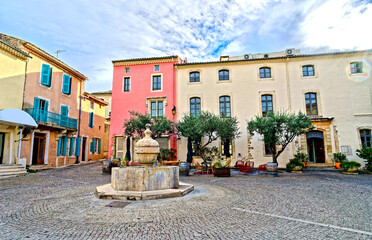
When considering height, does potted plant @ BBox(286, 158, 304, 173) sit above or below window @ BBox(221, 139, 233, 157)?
below

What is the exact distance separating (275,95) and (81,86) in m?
19.6

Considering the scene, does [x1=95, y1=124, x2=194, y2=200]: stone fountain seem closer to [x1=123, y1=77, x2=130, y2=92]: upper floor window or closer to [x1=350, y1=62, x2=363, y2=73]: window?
[x1=123, y1=77, x2=130, y2=92]: upper floor window

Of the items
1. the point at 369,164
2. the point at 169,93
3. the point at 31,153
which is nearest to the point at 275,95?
the point at 369,164

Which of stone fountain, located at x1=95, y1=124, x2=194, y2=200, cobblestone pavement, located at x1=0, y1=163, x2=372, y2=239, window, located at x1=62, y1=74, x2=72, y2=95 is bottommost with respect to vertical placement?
cobblestone pavement, located at x1=0, y1=163, x2=372, y2=239

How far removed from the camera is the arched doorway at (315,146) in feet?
59.5

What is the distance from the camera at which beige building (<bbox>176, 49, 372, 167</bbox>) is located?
17.7m

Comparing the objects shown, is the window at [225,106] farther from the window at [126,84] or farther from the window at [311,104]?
the window at [126,84]

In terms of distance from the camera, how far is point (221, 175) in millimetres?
12680

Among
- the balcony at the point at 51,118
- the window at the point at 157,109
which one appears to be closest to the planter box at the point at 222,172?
the window at the point at 157,109

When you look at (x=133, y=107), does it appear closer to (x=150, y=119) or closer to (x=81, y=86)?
(x=150, y=119)

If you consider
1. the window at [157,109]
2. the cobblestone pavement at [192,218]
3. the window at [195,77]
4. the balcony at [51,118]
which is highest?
the window at [195,77]

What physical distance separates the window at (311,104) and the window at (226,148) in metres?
7.29

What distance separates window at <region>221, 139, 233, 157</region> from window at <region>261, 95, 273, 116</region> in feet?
13.6

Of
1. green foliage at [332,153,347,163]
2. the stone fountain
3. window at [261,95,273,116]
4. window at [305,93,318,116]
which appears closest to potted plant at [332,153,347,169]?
green foliage at [332,153,347,163]
